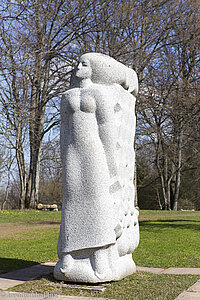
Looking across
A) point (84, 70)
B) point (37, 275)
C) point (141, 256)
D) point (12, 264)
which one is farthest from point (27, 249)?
point (84, 70)

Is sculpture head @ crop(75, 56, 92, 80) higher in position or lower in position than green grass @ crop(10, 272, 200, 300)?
higher

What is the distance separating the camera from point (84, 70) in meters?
5.94

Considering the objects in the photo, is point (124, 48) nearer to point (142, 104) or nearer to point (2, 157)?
point (142, 104)

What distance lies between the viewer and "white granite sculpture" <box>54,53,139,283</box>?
547 cm

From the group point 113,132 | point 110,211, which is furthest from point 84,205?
point 113,132

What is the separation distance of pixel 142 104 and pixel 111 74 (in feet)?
47.3

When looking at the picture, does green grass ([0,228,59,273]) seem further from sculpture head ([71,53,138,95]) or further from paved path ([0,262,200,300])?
sculpture head ([71,53,138,95])

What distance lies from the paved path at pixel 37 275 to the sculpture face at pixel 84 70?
9.69 ft

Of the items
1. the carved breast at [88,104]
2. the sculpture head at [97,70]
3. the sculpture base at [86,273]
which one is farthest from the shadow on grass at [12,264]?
the sculpture head at [97,70]

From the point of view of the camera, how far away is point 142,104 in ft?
66.4

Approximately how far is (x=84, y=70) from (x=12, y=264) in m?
3.61

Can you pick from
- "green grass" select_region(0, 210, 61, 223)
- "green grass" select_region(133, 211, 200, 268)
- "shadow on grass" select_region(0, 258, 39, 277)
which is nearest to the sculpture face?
"shadow on grass" select_region(0, 258, 39, 277)

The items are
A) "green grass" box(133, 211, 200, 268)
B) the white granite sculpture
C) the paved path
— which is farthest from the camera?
"green grass" box(133, 211, 200, 268)

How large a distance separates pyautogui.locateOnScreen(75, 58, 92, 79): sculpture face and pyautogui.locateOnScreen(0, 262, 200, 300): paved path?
2.95 m
